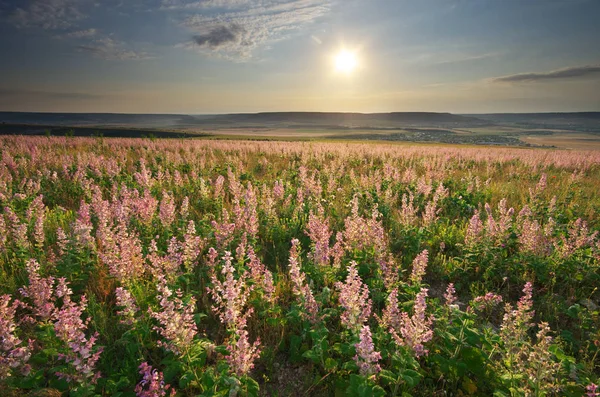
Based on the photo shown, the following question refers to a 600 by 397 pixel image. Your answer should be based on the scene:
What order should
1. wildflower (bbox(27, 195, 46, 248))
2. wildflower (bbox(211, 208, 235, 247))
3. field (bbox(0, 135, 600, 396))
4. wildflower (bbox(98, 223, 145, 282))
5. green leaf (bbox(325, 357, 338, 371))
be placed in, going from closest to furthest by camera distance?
field (bbox(0, 135, 600, 396)) < green leaf (bbox(325, 357, 338, 371)) < wildflower (bbox(98, 223, 145, 282)) < wildflower (bbox(27, 195, 46, 248)) < wildflower (bbox(211, 208, 235, 247))

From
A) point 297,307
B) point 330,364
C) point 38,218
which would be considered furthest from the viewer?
point 38,218

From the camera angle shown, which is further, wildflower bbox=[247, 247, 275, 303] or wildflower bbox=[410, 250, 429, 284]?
wildflower bbox=[410, 250, 429, 284]

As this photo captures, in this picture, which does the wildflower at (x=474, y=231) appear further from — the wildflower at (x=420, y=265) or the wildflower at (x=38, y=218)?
the wildflower at (x=38, y=218)

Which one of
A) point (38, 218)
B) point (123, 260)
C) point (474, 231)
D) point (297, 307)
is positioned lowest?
point (297, 307)

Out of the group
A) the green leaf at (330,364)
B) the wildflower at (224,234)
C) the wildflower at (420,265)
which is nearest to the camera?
the green leaf at (330,364)

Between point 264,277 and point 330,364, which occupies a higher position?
point 264,277

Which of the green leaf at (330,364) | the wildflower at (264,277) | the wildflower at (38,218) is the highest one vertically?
the wildflower at (38,218)

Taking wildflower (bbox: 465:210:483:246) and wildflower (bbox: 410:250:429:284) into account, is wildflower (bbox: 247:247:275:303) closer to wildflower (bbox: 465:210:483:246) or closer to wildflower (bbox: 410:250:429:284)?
wildflower (bbox: 410:250:429:284)

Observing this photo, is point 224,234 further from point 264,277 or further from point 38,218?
point 38,218

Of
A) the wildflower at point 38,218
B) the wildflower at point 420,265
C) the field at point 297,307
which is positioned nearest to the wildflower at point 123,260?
the field at point 297,307

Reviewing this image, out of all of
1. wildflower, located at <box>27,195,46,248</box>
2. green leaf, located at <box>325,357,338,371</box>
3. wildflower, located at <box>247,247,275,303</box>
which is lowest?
green leaf, located at <box>325,357,338,371</box>

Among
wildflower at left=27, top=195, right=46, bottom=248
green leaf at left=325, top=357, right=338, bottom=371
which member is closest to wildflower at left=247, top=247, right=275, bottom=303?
green leaf at left=325, top=357, right=338, bottom=371

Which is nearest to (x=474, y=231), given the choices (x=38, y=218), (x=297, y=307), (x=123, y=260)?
(x=297, y=307)

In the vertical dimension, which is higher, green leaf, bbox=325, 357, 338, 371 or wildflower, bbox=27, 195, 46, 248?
wildflower, bbox=27, 195, 46, 248
